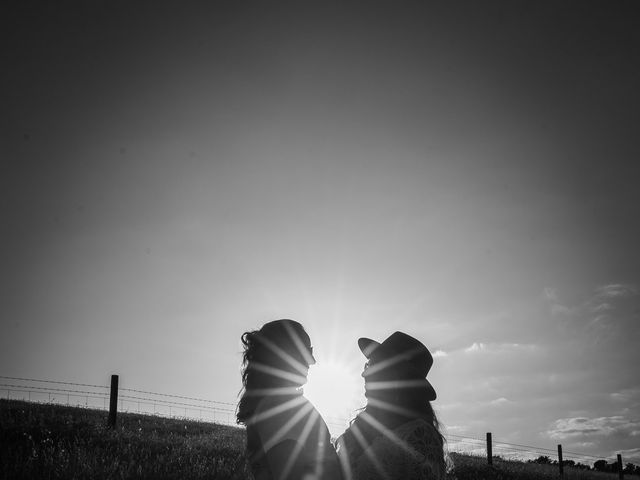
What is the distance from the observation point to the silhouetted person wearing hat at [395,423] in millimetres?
3924

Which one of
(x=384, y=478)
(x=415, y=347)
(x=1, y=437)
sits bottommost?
(x=1, y=437)

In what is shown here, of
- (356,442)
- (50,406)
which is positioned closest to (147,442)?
(50,406)

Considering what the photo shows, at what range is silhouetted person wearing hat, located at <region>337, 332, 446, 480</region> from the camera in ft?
12.9

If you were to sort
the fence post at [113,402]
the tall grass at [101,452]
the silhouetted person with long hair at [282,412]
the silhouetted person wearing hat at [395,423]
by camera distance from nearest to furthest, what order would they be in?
the silhouetted person with long hair at [282,412] < the silhouetted person wearing hat at [395,423] < the tall grass at [101,452] < the fence post at [113,402]

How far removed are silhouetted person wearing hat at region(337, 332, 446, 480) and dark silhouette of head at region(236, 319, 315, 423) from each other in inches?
24.5

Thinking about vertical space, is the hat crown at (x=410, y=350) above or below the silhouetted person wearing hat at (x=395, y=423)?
above

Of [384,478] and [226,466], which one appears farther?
[226,466]

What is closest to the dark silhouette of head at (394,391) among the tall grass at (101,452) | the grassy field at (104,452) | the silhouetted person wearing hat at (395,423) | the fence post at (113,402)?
the silhouetted person wearing hat at (395,423)

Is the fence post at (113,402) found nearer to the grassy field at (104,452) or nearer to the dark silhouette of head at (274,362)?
the grassy field at (104,452)

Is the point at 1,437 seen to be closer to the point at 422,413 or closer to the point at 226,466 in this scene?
the point at 226,466

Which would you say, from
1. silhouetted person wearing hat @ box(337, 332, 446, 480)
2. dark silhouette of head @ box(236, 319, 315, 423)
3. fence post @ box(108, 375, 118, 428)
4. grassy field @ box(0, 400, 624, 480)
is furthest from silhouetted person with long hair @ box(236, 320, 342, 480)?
fence post @ box(108, 375, 118, 428)

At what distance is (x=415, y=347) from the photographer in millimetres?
4383

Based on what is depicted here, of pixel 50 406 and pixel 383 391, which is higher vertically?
pixel 383 391

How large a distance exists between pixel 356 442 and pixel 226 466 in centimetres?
724
